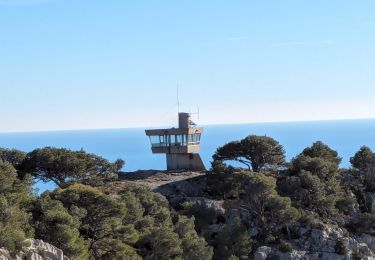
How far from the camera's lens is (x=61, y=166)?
5038cm

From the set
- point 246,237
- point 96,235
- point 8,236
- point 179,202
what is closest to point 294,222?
point 246,237

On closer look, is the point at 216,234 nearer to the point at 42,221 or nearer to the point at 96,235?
the point at 96,235

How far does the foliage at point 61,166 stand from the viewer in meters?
50.2

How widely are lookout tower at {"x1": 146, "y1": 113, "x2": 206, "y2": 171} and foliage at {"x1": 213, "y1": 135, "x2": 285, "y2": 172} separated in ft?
16.0

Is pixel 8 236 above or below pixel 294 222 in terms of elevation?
above

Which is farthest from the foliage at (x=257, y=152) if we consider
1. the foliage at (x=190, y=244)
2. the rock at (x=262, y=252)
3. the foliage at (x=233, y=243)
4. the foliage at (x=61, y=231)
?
the foliage at (x=61, y=231)

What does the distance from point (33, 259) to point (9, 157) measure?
1089 inches

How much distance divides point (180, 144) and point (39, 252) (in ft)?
125

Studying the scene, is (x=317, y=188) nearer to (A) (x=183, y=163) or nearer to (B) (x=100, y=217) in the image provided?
(A) (x=183, y=163)

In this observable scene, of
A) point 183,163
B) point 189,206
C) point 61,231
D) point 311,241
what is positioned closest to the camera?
point 61,231

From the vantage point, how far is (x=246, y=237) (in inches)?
1729

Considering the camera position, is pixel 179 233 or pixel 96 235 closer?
→ pixel 96 235

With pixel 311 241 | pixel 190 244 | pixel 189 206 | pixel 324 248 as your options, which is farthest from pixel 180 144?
pixel 190 244

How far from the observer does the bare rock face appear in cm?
2672
